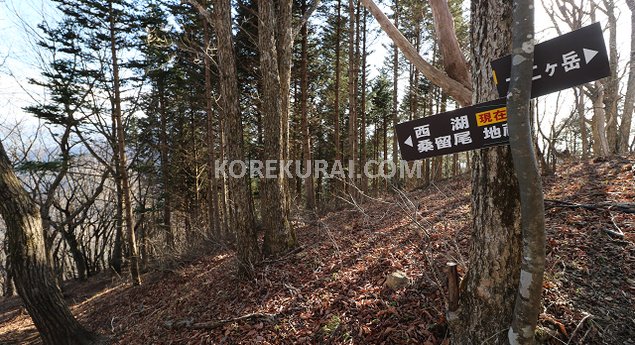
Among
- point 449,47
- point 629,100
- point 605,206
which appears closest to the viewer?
point 449,47

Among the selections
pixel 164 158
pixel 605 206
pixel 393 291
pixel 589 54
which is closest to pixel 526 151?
pixel 589 54

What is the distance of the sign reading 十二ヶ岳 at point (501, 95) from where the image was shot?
1.38 m

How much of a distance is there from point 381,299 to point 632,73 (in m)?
9.16

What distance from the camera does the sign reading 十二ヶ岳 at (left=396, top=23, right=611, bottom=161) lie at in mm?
1385

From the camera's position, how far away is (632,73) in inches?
278

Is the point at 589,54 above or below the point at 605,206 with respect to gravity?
above

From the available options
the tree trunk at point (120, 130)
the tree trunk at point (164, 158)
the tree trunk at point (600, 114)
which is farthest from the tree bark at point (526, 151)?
the tree trunk at point (164, 158)

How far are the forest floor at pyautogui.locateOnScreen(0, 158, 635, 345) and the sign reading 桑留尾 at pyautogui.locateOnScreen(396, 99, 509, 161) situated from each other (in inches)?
46.9

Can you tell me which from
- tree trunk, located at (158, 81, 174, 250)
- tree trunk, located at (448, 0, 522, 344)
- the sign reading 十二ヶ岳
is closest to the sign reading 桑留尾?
the sign reading 十二ヶ岳

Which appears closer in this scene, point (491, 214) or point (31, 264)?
point (491, 214)

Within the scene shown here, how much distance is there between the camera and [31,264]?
14.9ft

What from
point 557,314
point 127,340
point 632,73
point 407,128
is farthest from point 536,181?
point 632,73

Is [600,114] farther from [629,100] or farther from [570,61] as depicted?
[570,61]

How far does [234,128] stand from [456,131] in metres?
3.89
